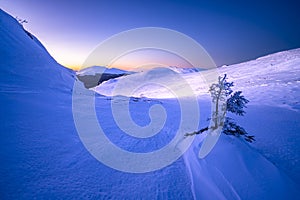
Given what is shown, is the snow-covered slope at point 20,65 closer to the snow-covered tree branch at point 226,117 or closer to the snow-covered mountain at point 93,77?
the snow-covered tree branch at point 226,117

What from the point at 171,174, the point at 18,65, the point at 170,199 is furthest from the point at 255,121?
the point at 18,65

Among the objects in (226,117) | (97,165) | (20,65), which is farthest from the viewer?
(20,65)

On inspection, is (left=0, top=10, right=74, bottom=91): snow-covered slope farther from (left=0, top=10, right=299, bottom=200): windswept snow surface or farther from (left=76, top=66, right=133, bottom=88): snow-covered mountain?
(left=76, top=66, right=133, bottom=88): snow-covered mountain

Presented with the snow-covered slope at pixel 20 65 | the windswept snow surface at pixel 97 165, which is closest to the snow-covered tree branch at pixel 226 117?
the windswept snow surface at pixel 97 165

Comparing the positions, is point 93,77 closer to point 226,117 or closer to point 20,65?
point 20,65

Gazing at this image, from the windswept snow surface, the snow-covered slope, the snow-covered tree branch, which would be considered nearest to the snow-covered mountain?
the snow-covered slope

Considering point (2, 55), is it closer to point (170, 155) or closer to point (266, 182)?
point (170, 155)

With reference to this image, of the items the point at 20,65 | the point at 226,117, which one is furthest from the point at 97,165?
the point at 20,65

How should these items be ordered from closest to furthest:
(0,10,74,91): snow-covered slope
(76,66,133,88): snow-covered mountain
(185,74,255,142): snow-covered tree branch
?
(185,74,255,142): snow-covered tree branch
(0,10,74,91): snow-covered slope
(76,66,133,88): snow-covered mountain

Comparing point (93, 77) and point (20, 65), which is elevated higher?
point (93, 77)

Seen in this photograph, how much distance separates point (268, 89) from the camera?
26.1 m

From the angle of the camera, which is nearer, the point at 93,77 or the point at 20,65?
the point at 20,65

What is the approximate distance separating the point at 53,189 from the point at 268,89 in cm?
2943

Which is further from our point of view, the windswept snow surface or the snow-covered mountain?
the snow-covered mountain
